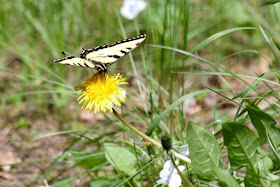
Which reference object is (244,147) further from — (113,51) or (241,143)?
(113,51)

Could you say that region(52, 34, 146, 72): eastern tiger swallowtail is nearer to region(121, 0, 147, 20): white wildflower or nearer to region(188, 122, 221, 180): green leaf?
region(188, 122, 221, 180): green leaf

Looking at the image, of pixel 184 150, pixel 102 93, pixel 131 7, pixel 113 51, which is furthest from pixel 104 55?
pixel 131 7

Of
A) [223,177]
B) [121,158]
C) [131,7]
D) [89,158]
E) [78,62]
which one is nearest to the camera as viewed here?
[223,177]

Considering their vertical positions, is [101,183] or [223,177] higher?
[101,183]

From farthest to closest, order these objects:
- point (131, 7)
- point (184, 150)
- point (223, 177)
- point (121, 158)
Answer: point (131, 7) → point (121, 158) → point (184, 150) → point (223, 177)

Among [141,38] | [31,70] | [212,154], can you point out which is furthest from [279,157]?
[31,70]

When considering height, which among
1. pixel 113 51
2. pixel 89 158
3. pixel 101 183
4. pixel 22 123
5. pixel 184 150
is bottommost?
pixel 184 150
